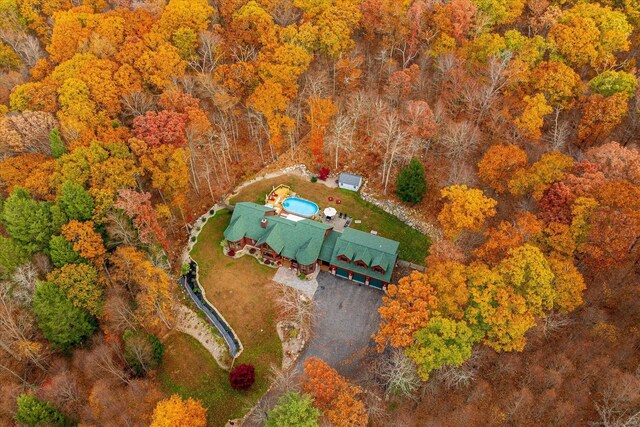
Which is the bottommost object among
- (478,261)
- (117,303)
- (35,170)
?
(117,303)

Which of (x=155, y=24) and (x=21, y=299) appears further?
(x=155, y=24)

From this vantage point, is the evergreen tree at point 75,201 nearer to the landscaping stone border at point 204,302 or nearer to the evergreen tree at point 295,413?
the landscaping stone border at point 204,302

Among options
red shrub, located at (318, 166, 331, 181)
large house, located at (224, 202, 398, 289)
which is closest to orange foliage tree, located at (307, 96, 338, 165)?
red shrub, located at (318, 166, 331, 181)

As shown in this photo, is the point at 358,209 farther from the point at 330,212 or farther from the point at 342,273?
the point at 342,273

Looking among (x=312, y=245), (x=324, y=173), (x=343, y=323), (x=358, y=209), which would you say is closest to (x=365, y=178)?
(x=358, y=209)

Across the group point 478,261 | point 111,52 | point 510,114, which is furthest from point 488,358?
point 111,52

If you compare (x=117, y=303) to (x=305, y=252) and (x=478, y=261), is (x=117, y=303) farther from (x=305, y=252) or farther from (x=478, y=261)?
(x=478, y=261)
